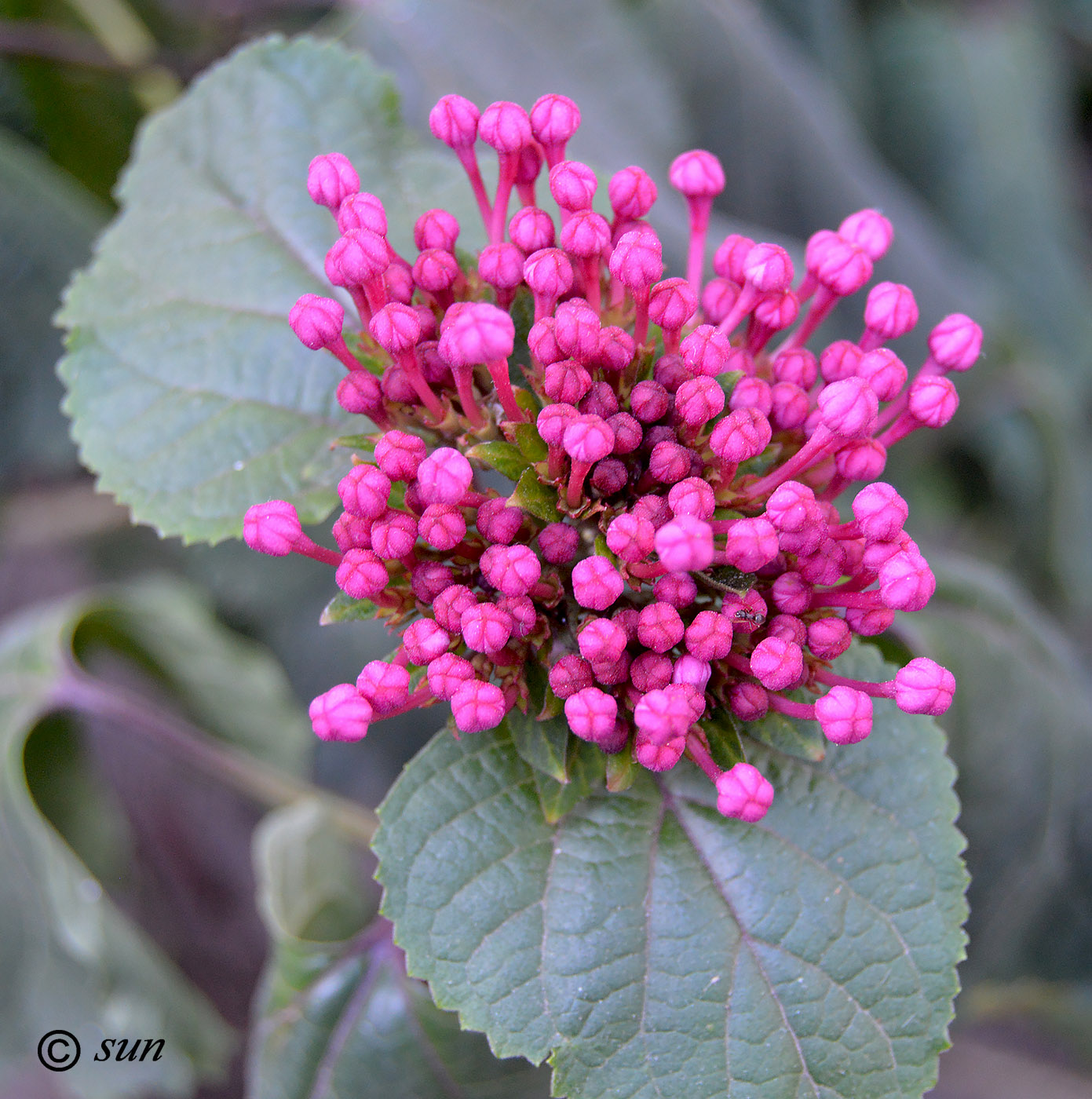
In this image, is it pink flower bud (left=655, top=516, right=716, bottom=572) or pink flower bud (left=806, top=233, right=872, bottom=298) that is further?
pink flower bud (left=806, top=233, right=872, bottom=298)

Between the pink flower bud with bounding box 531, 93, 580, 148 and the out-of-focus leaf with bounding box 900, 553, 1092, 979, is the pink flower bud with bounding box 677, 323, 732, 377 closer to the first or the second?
the pink flower bud with bounding box 531, 93, 580, 148

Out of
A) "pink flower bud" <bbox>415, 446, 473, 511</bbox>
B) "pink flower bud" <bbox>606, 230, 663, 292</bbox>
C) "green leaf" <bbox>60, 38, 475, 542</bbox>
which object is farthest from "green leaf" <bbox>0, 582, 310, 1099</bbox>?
"pink flower bud" <bbox>606, 230, 663, 292</bbox>

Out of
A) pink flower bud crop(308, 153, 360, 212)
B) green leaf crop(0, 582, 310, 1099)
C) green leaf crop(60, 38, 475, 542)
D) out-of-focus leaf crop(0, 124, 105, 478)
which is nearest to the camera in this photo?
pink flower bud crop(308, 153, 360, 212)

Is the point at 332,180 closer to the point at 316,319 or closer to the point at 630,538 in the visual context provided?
the point at 316,319

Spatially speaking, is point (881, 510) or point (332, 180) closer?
point (881, 510)

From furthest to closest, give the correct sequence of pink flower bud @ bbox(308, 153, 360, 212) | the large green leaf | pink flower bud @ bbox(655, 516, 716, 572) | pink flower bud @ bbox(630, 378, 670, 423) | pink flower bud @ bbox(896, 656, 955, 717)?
the large green leaf < pink flower bud @ bbox(308, 153, 360, 212) < pink flower bud @ bbox(630, 378, 670, 423) < pink flower bud @ bbox(896, 656, 955, 717) < pink flower bud @ bbox(655, 516, 716, 572)

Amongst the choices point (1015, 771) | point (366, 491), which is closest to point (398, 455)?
point (366, 491)
